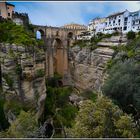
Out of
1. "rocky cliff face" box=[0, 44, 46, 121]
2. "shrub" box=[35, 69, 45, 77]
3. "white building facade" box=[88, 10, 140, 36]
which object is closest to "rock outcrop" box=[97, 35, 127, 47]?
"white building facade" box=[88, 10, 140, 36]

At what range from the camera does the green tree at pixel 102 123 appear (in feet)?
21.7

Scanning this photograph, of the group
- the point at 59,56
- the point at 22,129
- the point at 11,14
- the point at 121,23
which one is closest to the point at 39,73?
the point at 22,129

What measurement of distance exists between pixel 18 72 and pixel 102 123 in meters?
9.79

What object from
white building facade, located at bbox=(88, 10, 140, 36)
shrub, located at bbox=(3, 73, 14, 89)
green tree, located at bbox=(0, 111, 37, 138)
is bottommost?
green tree, located at bbox=(0, 111, 37, 138)

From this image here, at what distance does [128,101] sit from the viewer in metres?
11.7

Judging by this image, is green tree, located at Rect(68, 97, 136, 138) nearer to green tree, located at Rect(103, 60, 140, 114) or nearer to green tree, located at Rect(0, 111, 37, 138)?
green tree, located at Rect(0, 111, 37, 138)

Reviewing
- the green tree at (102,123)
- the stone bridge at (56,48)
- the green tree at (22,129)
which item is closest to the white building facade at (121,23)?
the stone bridge at (56,48)

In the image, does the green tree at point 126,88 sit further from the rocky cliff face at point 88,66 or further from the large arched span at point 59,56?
the large arched span at point 59,56

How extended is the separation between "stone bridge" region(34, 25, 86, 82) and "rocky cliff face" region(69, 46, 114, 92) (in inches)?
57.6

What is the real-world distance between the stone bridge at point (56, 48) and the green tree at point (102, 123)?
25244 mm

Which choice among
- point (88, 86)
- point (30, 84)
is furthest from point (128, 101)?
point (88, 86)

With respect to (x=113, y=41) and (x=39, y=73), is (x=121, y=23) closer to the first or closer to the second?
(x=113, y=41)

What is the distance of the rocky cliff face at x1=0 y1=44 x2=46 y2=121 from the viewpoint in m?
14.9

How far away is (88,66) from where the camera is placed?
28.1 metres
